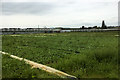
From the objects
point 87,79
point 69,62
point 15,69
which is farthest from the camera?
point 69,62

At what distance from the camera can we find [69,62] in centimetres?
493

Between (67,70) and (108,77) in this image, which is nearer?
(108,77)

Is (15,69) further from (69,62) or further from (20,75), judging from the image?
(69,62)

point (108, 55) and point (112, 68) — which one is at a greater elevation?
point (108, 55)

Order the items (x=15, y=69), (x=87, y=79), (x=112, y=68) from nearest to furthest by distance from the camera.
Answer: (x=87, y=79), (x=112, y=68), (x=15, y=69)

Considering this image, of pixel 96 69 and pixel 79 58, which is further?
pixel 79 58

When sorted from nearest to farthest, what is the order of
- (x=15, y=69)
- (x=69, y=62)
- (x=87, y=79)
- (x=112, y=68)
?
(x=87, y=79) → (x=112, y=68) → (x=15, y=69) → (x=69, y=62)

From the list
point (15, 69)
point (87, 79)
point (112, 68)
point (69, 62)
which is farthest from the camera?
point (69, 62)

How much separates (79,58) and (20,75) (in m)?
2.24

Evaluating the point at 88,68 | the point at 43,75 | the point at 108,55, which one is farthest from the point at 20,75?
the point at 108,55

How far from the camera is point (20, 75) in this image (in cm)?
398

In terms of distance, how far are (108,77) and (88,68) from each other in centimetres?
78

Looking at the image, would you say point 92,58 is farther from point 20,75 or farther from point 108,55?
point 20,75

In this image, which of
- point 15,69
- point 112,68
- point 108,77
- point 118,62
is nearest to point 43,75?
point 15,69
